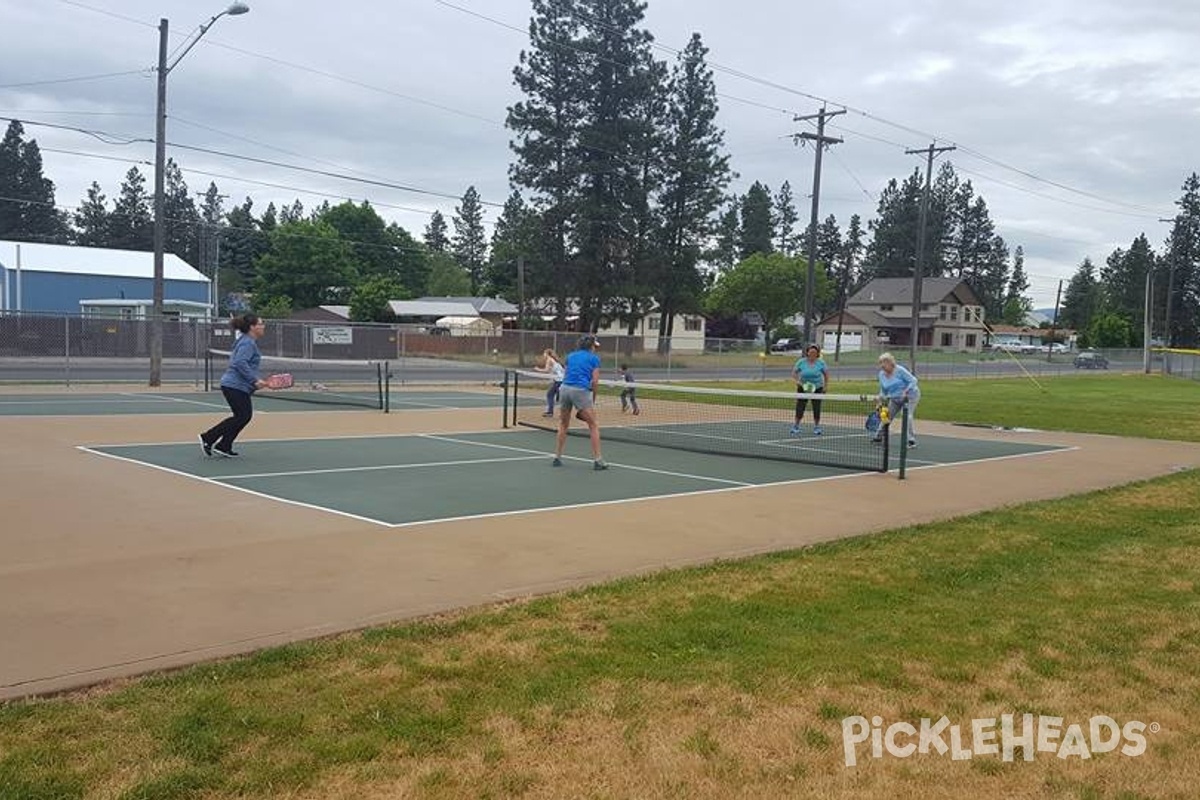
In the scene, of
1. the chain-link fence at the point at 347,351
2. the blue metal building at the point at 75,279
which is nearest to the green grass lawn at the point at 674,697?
the chain-link fence at the point at 347,351

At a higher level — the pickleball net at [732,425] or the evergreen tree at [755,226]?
the evergreen tree at [755,226]

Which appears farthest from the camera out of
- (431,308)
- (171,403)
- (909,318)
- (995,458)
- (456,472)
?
(909,318)

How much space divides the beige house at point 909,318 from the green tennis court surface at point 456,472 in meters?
85.5

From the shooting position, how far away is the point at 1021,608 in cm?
612

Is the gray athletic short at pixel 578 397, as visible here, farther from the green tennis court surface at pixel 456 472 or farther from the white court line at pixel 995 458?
the white court line at pixel 995 458

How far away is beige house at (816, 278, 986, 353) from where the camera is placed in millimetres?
99562

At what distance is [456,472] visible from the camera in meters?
11.9

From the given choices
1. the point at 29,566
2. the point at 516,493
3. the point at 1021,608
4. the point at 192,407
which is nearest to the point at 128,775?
the point at 29,566

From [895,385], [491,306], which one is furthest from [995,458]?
[491,306]

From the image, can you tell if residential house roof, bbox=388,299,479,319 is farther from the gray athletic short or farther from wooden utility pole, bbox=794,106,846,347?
the gray athletic short

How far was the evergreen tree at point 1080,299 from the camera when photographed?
129m

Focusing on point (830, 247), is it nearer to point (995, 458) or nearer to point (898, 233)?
point (898, 233)

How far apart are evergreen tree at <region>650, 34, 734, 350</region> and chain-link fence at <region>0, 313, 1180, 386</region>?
380 centimetres

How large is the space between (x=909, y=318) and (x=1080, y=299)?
147ft
